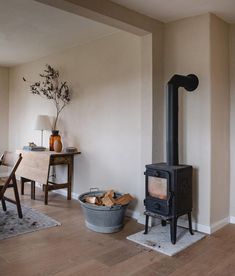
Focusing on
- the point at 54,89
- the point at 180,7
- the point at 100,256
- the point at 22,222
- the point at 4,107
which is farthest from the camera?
the point at 4,107

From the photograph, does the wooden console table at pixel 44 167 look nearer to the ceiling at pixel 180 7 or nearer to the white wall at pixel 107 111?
the white wall at pixel 107 111

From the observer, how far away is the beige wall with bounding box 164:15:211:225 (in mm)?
2871

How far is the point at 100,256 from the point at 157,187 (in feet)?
2.67

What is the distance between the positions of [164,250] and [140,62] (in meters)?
2.01

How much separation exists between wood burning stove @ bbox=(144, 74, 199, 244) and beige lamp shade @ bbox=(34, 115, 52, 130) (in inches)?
86.2

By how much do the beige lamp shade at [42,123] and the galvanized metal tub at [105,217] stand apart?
1.84 metres

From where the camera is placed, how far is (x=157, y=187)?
9.00ft

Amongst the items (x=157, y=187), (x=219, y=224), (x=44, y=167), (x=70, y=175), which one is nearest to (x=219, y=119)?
(x=157, y=187)

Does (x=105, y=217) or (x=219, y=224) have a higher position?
(x=105, y=217)

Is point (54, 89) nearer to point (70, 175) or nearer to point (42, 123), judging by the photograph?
point (42, 123)

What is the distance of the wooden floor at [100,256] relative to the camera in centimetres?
214


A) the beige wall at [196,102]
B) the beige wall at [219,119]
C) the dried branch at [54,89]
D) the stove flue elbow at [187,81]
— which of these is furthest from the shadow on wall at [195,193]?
the dried branch at [54,89]

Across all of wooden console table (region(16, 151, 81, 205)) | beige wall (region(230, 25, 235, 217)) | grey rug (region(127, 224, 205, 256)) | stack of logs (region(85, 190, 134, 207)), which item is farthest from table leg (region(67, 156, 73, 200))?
beige wall (region(230, 25, 235, 217))

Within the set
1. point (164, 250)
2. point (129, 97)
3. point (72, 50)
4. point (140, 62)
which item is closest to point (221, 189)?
point (164, 250)
